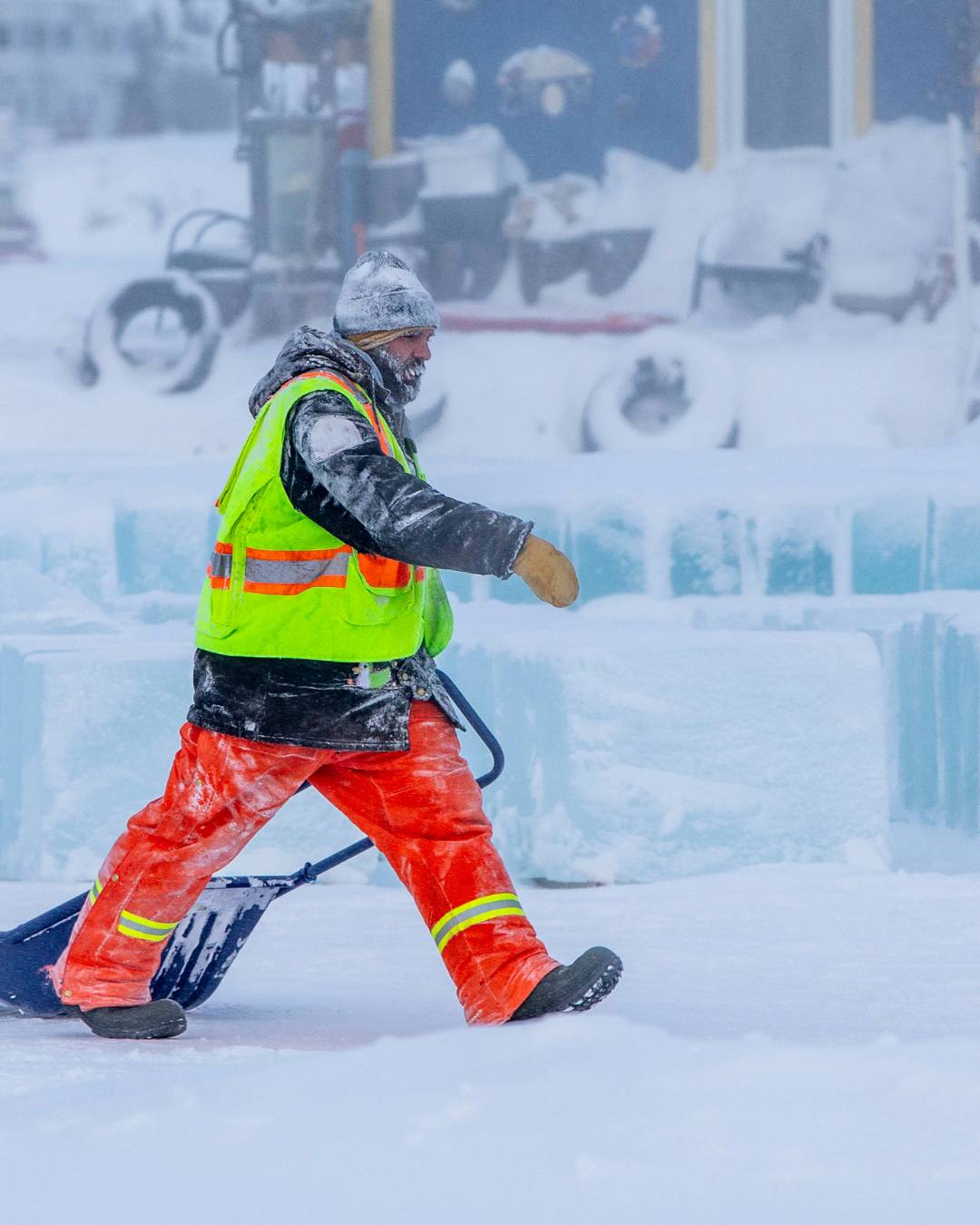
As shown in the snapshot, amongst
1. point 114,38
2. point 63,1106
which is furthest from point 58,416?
point 63,1106

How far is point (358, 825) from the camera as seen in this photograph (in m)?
1.98

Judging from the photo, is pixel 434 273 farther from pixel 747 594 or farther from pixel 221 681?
pixel 221 681

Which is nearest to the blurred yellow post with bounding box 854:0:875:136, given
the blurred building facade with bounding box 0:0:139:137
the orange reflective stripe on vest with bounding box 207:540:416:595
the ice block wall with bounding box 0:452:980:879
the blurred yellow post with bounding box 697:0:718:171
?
the blurred yellow post with bounding box 697:0:718:171

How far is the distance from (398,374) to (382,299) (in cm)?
10

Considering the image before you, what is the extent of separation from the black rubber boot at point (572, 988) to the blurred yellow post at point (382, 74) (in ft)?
7.17

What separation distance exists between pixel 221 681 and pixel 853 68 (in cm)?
220

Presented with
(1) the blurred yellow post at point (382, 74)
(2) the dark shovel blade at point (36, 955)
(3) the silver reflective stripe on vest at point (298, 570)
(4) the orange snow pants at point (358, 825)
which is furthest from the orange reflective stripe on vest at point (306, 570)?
(1) the blurred yellow post at point (382, 74)

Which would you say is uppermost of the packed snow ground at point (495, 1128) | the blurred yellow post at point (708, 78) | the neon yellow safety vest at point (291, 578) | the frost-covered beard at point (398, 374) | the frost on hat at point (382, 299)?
the blurred yellow post at point (708, 78)

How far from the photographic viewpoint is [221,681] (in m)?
1.98

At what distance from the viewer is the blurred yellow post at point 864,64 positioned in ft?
11.2

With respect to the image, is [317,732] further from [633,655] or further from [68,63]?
[68,63]

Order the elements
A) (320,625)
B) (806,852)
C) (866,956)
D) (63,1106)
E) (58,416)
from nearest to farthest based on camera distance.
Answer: (63,1106), (320,625), (866,956), (806,852), (58,416)

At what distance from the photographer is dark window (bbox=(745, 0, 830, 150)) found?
3436 mm

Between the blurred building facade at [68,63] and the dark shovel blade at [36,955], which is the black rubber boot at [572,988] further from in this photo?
the blurred building facade at [68,63]
